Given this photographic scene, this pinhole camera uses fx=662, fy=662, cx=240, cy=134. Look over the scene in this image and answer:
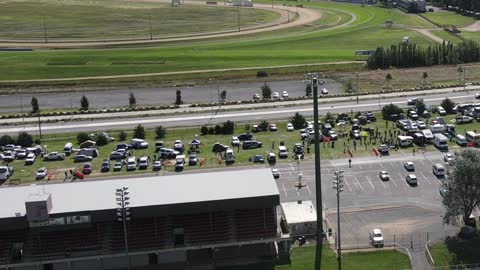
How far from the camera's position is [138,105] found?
122 m

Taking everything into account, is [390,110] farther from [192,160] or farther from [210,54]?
[210,54]

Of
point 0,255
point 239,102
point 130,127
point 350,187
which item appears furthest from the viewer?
point 239,102

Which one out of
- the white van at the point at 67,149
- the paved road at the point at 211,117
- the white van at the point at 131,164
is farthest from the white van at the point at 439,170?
the white van at the point at 67,149

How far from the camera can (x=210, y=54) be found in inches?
6476

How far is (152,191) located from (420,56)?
3895 inches

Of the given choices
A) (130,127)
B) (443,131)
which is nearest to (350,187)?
(443,131)

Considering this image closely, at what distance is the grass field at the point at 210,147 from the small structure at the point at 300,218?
64.1ft

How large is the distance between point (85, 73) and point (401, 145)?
8304cm

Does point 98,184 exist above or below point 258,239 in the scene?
above

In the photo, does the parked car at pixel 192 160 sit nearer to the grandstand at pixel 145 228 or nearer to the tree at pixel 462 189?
the grandstand at pixel 145 228

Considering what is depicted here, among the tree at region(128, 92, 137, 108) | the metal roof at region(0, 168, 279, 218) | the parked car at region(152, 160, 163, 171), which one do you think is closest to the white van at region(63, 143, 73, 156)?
the parked car at region(152, 160, 163, 171)

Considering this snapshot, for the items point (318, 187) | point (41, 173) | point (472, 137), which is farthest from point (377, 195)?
point (41, 173)

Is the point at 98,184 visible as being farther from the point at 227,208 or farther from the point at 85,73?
the point at 85,73

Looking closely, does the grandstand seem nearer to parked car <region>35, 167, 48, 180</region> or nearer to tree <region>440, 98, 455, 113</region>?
parked car <region>35, 167, 48, 180</region>
